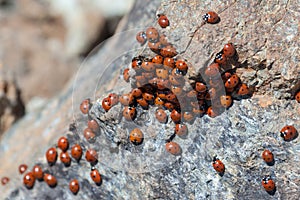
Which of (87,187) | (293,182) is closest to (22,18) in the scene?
(87,187)

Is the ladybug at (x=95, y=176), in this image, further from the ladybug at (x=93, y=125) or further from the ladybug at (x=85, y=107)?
the ladybug at (x=85, y=107)

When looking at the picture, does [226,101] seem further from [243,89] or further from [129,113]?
[129,113]

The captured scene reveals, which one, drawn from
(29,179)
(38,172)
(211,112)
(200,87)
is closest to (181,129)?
(211,112)

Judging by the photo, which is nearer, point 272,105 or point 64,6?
point 272,105

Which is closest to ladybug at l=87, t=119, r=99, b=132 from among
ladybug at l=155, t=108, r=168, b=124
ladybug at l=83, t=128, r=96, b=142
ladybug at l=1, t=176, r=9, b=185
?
ladybug at l=83, t=128, r=96, b=142

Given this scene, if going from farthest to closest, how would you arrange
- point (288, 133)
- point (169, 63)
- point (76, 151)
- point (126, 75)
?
point (76, 151)
point (126, 75)
point (169, 63)
point (288, 133)

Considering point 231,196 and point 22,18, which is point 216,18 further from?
point 22,18

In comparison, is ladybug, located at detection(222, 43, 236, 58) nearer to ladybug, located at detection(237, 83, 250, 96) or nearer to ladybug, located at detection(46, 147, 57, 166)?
ladybug, located at detection(237, 83, 250, 96)
